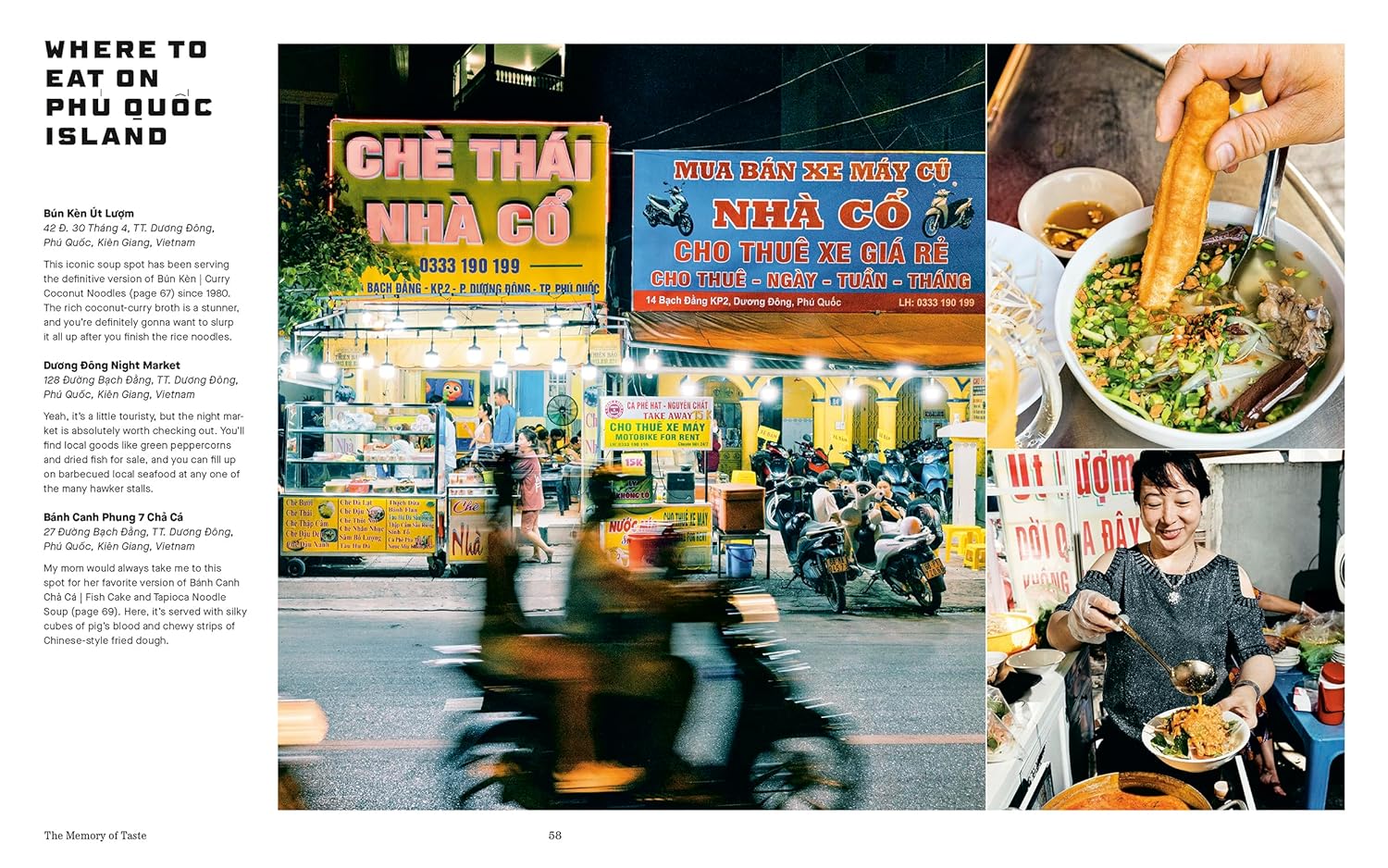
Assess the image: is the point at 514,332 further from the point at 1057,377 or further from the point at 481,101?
the point at 1057,377

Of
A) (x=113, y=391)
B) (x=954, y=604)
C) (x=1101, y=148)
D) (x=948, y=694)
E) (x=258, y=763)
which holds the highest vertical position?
(x=1101, y=148)

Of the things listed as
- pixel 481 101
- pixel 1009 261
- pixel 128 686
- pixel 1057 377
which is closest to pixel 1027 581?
pixel 1057 377

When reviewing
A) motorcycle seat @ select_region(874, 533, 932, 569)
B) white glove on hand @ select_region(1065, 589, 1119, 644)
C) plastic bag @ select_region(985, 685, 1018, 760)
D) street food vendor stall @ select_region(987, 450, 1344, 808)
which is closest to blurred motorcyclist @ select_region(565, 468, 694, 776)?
motorcycle seat @ select_region(874, 533, 932, 569)

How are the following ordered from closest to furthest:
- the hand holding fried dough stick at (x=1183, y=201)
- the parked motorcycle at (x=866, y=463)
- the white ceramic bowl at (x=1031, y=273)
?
the hand holding fried dough stick at (x=1183, y=201) < the white ceramic bowl at (x=1031, y=273) < the parked motorcycle at (x=866, y=463)

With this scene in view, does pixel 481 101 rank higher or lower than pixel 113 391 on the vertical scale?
higher

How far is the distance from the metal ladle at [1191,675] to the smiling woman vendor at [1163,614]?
2 centimetres

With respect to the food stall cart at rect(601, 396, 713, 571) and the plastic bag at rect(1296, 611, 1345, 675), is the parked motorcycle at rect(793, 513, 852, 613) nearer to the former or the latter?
the food stall cart at rect(601, 396, 713, 571)

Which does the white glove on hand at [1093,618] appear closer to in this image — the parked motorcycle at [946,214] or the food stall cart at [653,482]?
the food stall cart at [653,482]

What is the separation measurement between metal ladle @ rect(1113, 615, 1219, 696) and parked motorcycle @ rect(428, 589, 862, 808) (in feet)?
4.64

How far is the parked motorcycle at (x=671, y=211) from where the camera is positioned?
13.5 feet

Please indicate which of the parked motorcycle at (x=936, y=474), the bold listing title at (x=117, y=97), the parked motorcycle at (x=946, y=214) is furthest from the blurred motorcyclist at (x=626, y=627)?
the bold listing title at (x=117, y=97)

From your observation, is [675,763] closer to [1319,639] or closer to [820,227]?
[820,227]

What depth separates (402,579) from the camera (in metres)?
4.29

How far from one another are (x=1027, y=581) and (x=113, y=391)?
4094mm
